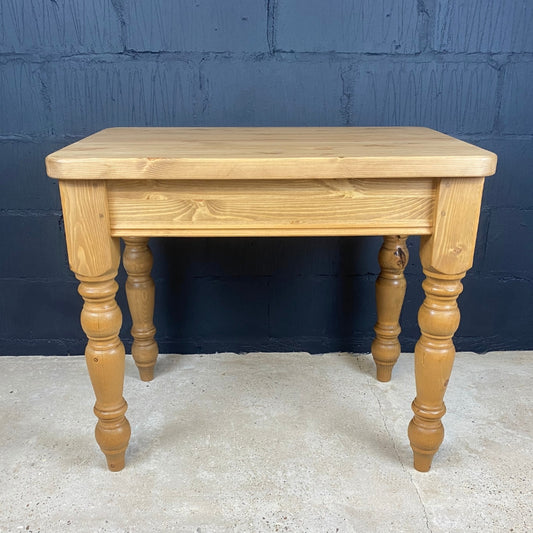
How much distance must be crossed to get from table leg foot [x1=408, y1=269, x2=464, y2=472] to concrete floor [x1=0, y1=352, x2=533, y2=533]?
0.28 feet

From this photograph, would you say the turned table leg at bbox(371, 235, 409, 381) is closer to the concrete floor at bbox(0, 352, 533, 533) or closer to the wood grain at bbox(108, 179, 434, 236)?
the concrete floor at bbox(0, 352, 533, 533)

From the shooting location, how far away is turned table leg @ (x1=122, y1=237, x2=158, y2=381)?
1437 mm

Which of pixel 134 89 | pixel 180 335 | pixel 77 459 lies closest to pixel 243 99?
pixel 134 89

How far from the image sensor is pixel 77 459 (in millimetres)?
1226

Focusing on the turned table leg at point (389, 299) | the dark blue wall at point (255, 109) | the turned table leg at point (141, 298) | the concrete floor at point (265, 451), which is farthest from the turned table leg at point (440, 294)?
the turned table leg at point (141, 298)

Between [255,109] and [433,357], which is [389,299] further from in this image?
[255,109]

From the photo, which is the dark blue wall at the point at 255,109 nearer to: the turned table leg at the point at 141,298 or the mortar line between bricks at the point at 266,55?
the mortar line between bricks at the point at 266,55

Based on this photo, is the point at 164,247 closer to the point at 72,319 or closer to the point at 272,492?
the point at 72,319

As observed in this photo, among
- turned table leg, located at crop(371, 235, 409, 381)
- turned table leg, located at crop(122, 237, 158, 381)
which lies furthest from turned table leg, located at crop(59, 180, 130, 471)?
turned table leg, located at crop(371, 235, 409, 381)

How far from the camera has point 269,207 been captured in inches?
40.0

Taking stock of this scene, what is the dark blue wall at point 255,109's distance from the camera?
145 centimetres

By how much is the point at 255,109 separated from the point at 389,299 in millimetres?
649

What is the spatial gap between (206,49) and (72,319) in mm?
906

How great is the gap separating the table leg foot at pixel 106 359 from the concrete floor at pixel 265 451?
0.29 ft
